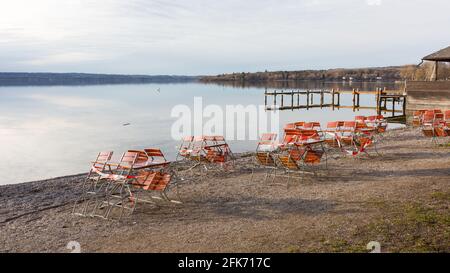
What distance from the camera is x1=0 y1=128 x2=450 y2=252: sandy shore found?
6.00 m

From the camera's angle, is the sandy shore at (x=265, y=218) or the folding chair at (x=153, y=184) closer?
the sandy shore at (x=265, y=218)

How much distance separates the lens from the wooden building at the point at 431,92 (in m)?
26.1

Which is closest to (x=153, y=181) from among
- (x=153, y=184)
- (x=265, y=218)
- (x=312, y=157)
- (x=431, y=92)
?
(x=153, y=184)

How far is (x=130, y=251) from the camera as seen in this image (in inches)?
234

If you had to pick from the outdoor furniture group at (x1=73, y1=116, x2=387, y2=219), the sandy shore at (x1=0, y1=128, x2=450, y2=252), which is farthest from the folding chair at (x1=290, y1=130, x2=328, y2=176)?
the sandy shore at (x1=0, y1=128, x2=450, y2=252)

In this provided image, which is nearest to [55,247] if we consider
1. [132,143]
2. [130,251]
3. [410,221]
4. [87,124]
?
[130,251]

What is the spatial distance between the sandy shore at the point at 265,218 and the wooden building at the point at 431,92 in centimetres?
1719

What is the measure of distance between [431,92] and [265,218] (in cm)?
2335

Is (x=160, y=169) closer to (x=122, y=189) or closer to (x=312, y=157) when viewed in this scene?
(x=122, y=189)

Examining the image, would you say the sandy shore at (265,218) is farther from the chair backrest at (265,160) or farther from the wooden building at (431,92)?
the wooden building at (431,92)

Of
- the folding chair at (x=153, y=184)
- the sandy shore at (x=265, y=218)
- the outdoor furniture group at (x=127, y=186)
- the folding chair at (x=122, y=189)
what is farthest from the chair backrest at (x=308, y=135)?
the folding chair at (x=122, y=189)

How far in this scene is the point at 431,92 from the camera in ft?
89.6
